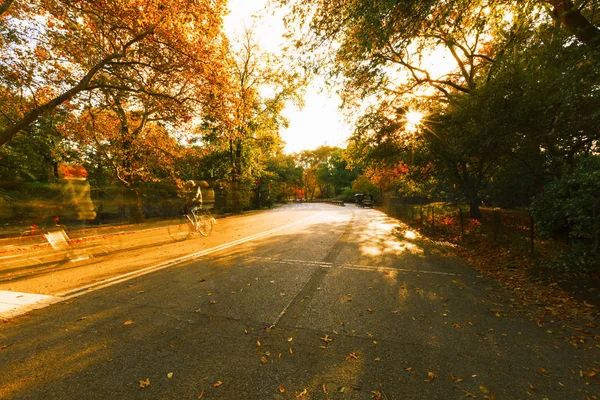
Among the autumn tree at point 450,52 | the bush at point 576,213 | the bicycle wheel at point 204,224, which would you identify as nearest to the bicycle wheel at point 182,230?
the bicycle wheel at point 204,224

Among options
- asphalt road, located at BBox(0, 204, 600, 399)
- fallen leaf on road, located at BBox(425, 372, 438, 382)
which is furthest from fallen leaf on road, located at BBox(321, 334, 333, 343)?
fallen leaf on road, located at BBox(425, 372, 438, 382)

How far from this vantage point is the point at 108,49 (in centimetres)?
1077

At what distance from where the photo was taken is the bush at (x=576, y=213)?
489 cm

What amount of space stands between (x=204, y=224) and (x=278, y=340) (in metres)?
9.51

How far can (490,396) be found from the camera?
238cm

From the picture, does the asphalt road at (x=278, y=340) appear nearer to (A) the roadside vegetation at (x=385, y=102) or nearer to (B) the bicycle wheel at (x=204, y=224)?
(A) the roadside vegetation at (x=385, y=102)

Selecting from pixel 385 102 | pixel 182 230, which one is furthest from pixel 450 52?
pixel 182 230

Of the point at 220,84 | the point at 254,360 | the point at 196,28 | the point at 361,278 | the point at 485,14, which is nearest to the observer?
the point at 254,360

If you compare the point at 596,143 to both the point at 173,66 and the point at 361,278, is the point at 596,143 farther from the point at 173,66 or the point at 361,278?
the point at 173,66

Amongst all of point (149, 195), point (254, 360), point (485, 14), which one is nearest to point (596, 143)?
point (485, 14)

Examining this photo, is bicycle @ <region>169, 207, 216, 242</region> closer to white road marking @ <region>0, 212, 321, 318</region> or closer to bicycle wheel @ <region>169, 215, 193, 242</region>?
bicycle wheel @ <region>169, 215, 193, 242</region>

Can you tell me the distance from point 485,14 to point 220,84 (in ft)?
31.8

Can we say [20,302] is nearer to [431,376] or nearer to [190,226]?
[431,376]

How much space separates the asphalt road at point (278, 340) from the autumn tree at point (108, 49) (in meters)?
7.54
